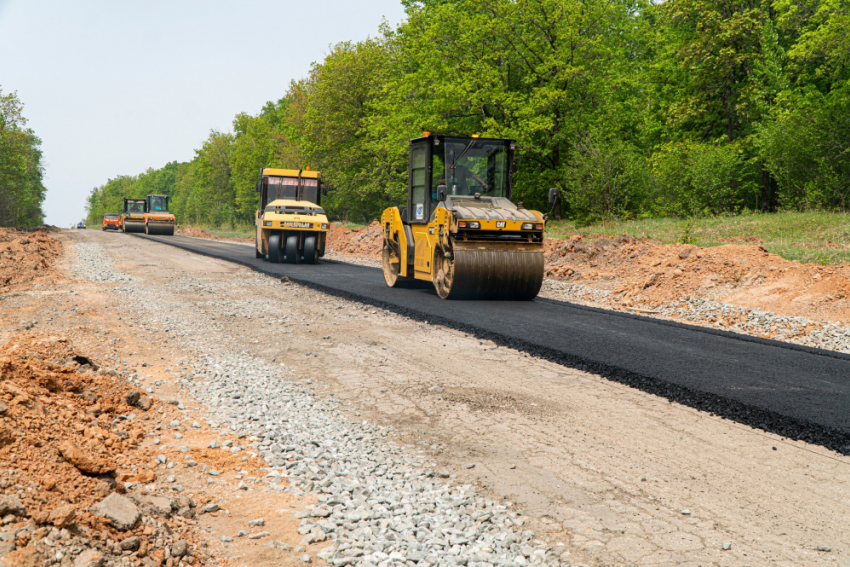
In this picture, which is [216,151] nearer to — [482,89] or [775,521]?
[482,89]

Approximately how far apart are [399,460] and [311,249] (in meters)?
15.1

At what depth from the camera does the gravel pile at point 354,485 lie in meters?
3.01

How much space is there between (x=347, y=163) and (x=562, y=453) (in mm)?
33063

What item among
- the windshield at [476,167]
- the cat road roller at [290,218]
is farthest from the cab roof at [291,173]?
the windshield at [476,167]

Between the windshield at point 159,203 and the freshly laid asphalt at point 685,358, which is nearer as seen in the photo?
the freshly laid asphalt at point 685,358

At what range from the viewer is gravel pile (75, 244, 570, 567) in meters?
3.01

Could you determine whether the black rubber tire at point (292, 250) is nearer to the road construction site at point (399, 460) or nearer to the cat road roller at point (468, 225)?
the cat road roller at point (468, 225)

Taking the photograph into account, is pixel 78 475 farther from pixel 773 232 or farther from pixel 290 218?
pixel 773 232

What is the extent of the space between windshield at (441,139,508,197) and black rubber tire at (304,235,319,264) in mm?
8176

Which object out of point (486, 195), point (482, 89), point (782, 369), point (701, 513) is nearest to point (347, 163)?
point (482, 89)

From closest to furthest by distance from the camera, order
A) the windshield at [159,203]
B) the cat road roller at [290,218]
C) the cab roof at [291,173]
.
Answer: the cat road roller at [290,218], the cab roof at [291,173], the windshield at [159,203]

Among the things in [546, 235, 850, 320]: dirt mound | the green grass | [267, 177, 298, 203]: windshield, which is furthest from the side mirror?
[267, 177, 298, 203]: windshield

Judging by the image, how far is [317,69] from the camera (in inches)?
1558

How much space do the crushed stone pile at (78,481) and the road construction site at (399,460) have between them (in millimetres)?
13
